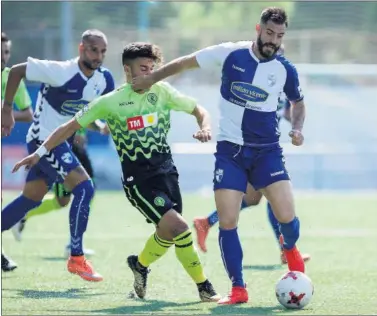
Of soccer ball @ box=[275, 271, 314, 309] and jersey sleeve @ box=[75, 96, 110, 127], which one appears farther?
jersey sleeve @ box=[75, 96, 110, 127]

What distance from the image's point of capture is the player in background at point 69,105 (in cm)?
925

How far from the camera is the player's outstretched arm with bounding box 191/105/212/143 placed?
25.0ft

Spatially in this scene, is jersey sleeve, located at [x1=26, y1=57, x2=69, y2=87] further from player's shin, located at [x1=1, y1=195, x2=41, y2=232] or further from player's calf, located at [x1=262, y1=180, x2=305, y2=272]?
player's calf, located at [x1=262, y1=180, x2=305, y2=272]

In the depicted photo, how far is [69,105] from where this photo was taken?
970cm

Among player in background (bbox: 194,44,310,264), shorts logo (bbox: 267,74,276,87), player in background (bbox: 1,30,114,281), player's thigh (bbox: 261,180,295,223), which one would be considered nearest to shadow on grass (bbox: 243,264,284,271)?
player in background (bbox: 194,44,310,264)

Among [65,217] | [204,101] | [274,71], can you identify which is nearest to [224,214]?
[274,71]

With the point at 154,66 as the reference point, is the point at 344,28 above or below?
below

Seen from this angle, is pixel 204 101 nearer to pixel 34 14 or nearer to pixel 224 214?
pixel 34 14

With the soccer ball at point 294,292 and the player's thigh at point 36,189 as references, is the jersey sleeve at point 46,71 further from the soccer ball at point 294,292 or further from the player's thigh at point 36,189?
the soccer ball at point 294,292

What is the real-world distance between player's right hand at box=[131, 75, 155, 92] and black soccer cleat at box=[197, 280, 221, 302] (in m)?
1.39

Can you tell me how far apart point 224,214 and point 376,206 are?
1031 cm

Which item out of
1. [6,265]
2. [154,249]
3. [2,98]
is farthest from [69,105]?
[154,249]

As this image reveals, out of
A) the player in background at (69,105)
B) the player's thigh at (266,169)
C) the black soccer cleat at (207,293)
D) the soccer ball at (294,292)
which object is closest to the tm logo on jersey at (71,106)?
the player in background at (69,105)

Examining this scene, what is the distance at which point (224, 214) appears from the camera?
7730mm
